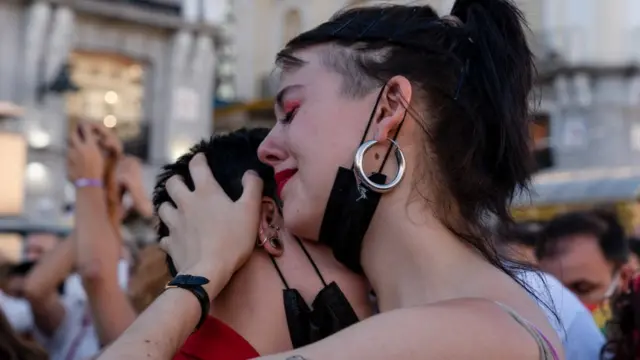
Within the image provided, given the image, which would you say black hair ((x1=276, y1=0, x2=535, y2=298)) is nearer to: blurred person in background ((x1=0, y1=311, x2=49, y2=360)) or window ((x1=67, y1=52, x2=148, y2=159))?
blurred person in background ((x1=0, y1=311, x2=49, y2=360))

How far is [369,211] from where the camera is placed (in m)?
1.51

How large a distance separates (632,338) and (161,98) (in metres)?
18.2

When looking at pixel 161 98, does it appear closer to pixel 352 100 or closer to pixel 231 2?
pixel 231 2

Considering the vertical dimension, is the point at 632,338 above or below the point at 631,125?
above

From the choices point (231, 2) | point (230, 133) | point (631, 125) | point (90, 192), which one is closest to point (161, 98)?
point (231, 2)

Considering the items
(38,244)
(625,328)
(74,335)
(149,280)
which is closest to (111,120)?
(38,244)

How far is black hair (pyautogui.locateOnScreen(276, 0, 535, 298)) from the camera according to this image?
1.55 meters

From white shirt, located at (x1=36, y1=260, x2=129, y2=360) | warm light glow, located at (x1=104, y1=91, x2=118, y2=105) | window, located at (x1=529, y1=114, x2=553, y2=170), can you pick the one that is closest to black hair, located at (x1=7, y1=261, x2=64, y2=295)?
white shirt, located at (x1=36, y1=260, x2=129, y2=360)

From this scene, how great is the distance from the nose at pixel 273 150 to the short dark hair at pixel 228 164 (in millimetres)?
115

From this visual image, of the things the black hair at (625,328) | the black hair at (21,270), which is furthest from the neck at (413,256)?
the black hair at (21,270)

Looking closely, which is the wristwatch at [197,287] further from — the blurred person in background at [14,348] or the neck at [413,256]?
the blurred person in background at [14,348]

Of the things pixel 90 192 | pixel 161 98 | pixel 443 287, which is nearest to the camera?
pixel 443 287

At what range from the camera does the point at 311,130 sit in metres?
1.53

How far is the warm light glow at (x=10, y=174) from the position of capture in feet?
24.1
